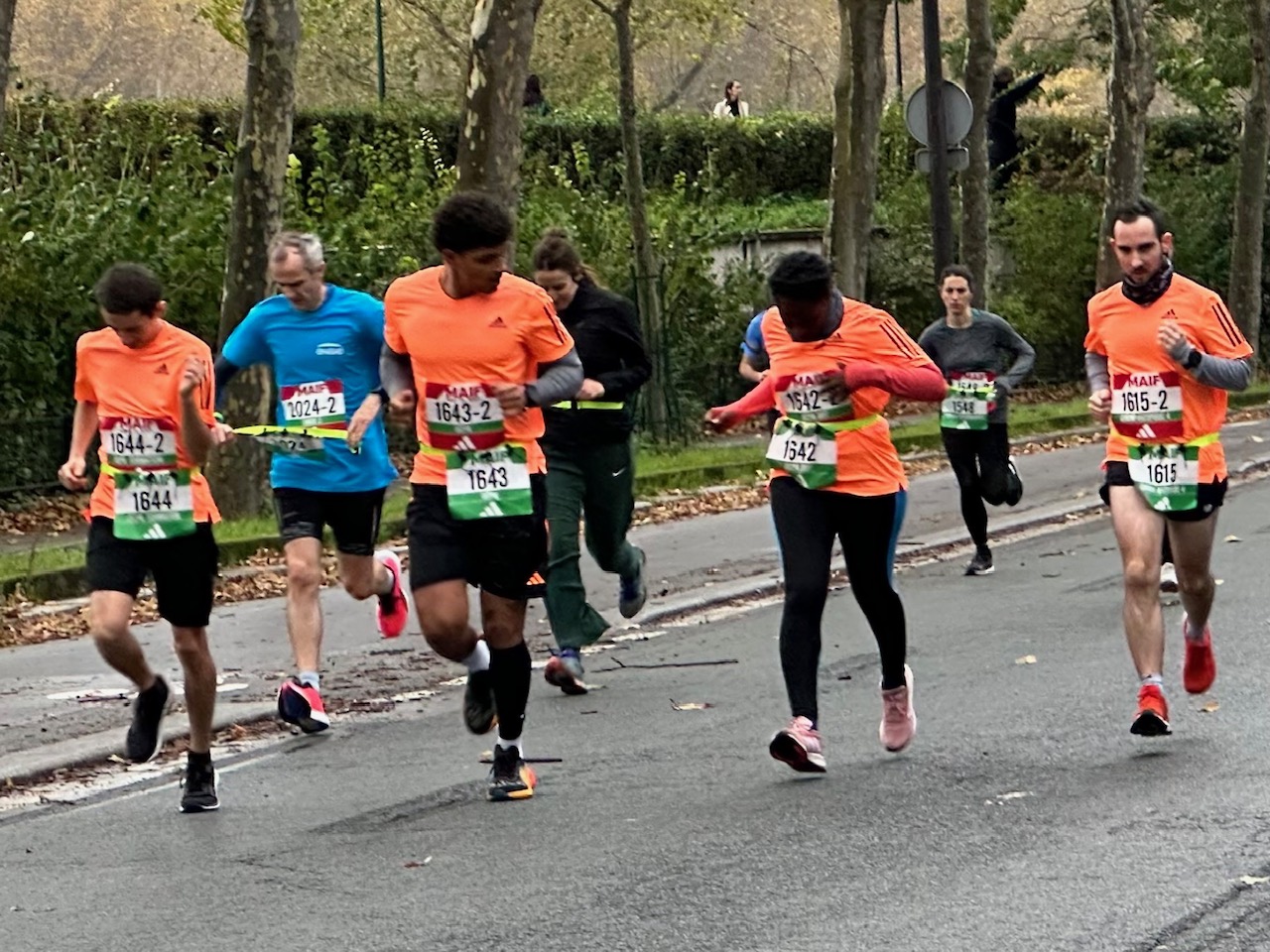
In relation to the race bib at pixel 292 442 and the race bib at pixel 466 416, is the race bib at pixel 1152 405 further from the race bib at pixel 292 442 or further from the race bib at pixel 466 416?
the race bib at pixel 292 442

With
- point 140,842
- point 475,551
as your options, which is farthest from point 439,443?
point 140,842

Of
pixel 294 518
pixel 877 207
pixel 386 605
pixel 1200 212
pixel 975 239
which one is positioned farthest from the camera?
pixel 1200 212

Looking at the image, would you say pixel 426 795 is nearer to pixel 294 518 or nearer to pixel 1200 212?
pixel 294 518

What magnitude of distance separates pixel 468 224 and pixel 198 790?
213 centimetres

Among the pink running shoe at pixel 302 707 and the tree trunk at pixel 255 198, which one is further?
the tree trunk at pixel 255 198

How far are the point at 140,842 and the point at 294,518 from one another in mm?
2697

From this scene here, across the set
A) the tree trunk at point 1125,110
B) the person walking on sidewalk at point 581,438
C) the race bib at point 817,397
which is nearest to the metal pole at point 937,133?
the tree trunk at point 1125,110

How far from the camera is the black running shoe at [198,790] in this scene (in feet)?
26.8

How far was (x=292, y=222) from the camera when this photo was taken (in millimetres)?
21547

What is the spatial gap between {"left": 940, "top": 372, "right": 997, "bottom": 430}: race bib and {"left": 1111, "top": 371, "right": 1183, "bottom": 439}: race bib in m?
5.94

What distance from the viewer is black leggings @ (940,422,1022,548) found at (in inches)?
585

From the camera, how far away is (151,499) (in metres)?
8.27

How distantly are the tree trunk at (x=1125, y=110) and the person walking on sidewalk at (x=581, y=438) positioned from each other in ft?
67.1

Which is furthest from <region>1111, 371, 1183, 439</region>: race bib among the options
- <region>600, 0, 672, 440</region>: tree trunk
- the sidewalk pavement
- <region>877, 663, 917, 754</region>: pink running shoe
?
<region>600, 0, 672, 440</region>: tree trunk
